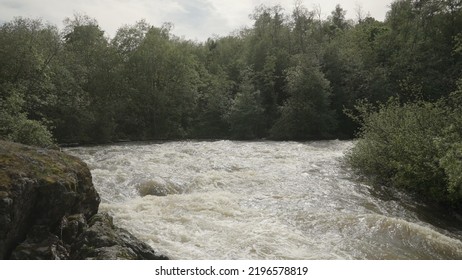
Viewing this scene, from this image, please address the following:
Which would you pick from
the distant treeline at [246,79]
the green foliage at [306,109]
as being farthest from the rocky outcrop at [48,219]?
the green foliage at [306,109]

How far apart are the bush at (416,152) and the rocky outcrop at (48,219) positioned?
370 inches

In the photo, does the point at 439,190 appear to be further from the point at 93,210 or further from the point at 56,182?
the point at 56,182

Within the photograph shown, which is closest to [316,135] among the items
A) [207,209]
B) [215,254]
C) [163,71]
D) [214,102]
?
[214,102]

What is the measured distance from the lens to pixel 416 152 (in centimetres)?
1434

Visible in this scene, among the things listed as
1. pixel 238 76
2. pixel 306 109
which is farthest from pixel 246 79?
pixel 306 109

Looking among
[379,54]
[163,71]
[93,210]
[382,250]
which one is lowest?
[382,250]

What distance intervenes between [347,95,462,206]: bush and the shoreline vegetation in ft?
37.4

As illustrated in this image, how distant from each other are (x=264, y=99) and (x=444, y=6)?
79.0 ft

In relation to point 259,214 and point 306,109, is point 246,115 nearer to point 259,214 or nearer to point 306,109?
point 306,109

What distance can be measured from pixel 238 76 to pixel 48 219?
42109 millimetres

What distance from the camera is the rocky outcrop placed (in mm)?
7059

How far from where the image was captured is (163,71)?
136ft

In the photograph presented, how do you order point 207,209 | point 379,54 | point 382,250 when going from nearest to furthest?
1. point 382,250
2. point 207,209
3. point 379,54

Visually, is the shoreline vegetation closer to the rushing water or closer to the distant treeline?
the distant treeline
